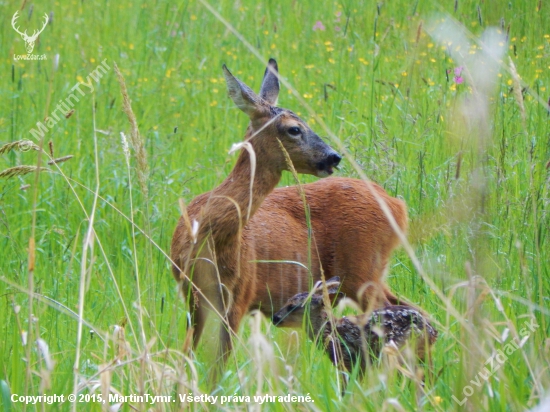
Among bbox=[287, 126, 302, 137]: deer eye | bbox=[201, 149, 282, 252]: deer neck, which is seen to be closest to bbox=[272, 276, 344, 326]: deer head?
bbox=[201, 149, 282, 252]: deer neck

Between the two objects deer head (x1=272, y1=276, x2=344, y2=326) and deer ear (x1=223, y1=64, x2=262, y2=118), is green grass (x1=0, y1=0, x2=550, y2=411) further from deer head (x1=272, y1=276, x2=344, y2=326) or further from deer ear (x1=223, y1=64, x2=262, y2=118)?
deer ear (x1=223, y1=64, x2=262, y2=118)

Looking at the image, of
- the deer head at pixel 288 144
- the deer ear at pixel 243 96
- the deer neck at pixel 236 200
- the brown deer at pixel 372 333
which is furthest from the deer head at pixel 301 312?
the deer ear at pixel 243 96

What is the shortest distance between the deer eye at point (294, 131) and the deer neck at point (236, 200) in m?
0.20

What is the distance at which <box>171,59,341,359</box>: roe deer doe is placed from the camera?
4.41 metres

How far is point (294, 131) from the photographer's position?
15.4ft

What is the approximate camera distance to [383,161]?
17.3 ft

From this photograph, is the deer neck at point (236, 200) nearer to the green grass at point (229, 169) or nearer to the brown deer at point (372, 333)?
the green grass at point (229, 169)

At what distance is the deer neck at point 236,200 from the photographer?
4406 millimetres

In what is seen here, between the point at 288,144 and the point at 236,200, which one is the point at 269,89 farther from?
the point at 236,200

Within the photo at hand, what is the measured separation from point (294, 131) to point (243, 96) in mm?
328

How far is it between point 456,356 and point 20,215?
3.83 m

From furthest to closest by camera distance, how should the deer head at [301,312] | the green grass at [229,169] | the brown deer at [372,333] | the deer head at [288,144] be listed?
1. the deer head at [288,144]
2. the deer head at [301,312]
3. the brown deer at [372,333]
4. the green grass at [229,169]

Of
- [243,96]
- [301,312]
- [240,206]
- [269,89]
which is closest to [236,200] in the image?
[240,206]

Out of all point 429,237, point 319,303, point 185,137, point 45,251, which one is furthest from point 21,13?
point 319,303
